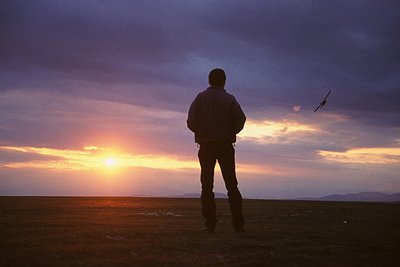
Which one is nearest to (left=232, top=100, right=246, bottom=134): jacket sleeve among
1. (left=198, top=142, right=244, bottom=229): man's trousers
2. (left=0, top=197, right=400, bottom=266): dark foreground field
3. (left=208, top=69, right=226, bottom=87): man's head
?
(left=198, top=142, right=244, bottom=229): man's trousers

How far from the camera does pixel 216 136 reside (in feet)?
28.9

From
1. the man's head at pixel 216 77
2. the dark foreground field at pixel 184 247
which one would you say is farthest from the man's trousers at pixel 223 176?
the man's head at pixel 216 77

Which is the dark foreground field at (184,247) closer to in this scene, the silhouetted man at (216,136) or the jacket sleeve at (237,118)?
the silhouetted man at (216,136)

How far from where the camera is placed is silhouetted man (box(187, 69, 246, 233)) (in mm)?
8797

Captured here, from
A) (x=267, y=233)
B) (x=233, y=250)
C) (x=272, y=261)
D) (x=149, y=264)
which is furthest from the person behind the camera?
(x=267, y=233)

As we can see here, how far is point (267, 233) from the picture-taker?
838cm

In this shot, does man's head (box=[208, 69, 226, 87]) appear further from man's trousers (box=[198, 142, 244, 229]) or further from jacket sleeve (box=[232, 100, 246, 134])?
man's trousers (box=[198, 142, 244, 229])

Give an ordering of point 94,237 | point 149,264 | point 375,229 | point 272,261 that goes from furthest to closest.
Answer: point 375,229, point 94,237, point 272,261, point 149,264

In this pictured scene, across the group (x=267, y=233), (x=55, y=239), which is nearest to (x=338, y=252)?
(x=267, y=233)

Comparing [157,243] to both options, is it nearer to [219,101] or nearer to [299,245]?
[299,245]

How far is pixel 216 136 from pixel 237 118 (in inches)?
19.7

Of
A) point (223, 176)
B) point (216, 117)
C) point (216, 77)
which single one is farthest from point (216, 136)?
point (216, 77)

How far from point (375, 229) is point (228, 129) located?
12.2ft

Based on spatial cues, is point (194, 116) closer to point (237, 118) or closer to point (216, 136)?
point (216, 136)
